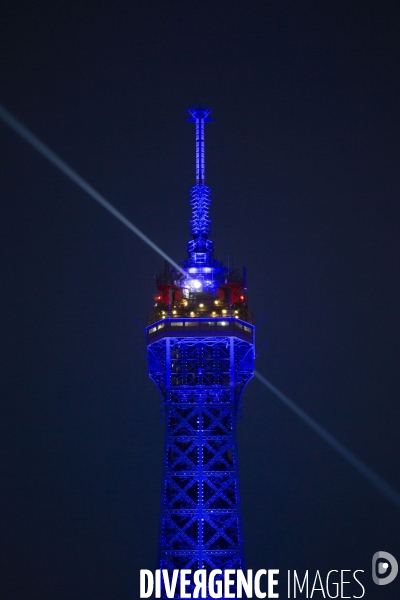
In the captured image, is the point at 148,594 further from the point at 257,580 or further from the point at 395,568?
the point at 395,568

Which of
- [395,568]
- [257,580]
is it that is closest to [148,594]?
[257,580]
